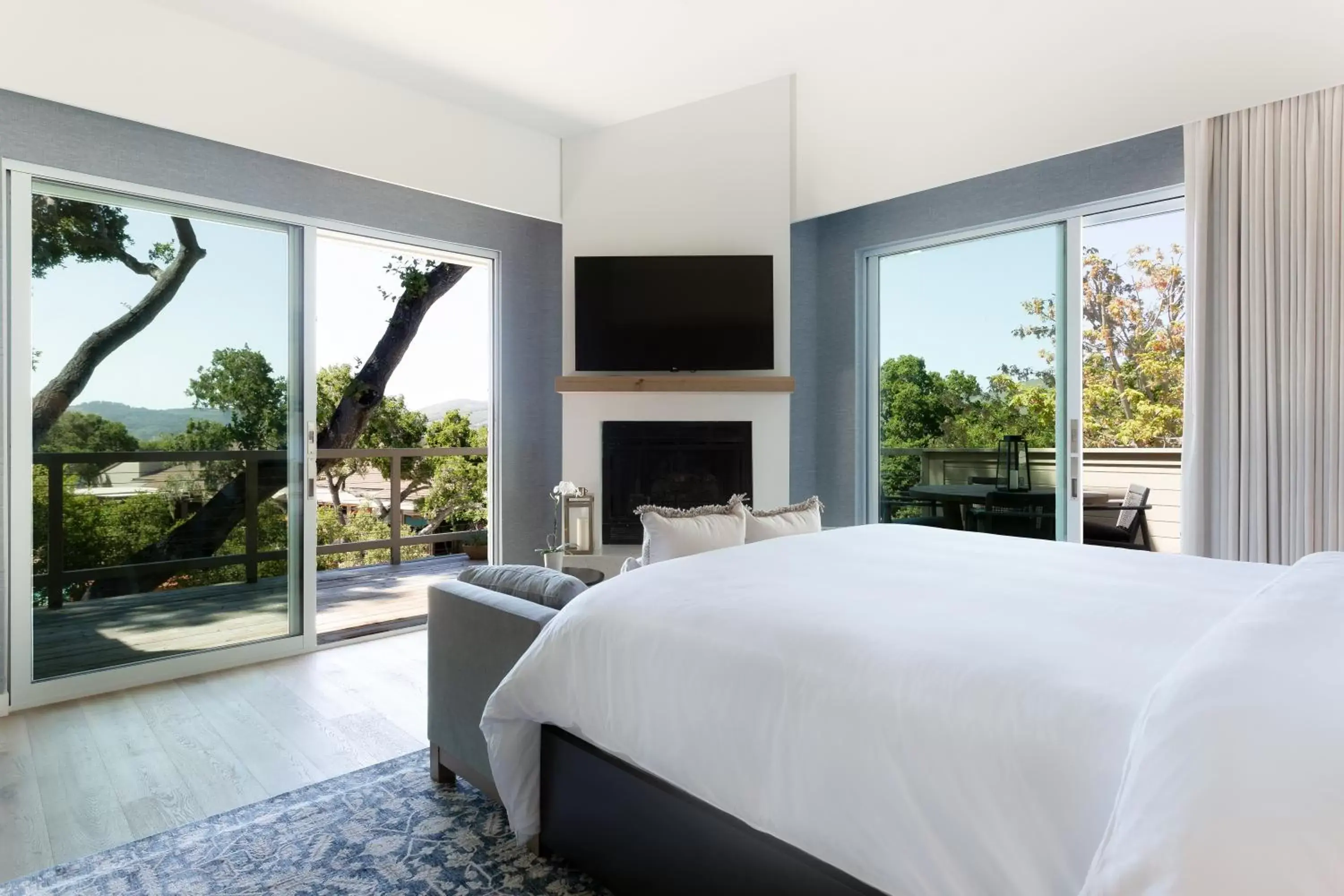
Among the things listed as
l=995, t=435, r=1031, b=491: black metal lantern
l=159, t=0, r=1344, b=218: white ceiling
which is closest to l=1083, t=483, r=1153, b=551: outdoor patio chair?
l=995, t=435, r=1031, b=491: black metal lantern

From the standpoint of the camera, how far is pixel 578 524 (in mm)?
Result: 4191

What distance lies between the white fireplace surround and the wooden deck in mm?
1289

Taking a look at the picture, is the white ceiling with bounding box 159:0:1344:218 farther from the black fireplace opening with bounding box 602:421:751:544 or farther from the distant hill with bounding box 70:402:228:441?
the distant hill with bounding box 70:402:228:441

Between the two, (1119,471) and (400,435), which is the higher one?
(400,435)

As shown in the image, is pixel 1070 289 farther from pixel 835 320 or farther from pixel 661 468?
pixel 661 468

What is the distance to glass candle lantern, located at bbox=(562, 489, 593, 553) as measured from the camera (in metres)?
4.19

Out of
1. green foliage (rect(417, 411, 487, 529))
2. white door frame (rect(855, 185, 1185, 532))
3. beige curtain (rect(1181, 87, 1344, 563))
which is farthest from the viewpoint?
green foliage (rect(417, 411, 487, 529))

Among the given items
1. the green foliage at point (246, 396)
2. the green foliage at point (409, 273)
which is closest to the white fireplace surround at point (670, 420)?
the green foliage at point (246, 396)

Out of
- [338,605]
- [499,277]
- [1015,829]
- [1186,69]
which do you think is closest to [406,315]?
[499,277]

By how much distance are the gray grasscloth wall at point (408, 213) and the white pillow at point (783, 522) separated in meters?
2.34

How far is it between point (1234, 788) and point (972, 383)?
141 inches

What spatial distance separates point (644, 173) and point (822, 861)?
12.4 ft

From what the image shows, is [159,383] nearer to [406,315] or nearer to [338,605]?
[338,605]

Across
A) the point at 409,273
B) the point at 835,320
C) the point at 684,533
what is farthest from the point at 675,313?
the point at 409,273
